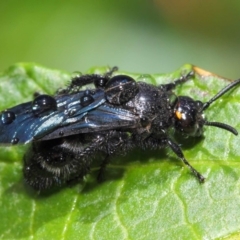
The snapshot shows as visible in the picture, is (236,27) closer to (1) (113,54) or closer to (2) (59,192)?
(1) (113,54)

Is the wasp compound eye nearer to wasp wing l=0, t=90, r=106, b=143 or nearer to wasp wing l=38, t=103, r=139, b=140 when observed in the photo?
wasp wing l=38, t=103, r=139, b=140

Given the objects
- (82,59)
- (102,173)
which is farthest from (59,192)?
(82,59)

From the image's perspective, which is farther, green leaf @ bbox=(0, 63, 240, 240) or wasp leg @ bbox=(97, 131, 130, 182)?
wasp leg @ bbox=(97, 131, 130, 182)

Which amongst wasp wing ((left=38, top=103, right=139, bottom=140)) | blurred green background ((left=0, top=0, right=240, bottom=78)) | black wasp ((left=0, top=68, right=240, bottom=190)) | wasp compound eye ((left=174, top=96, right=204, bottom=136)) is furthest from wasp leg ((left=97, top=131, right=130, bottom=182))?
blurred green background ((left=0, top=0, right=240, bottom=78))

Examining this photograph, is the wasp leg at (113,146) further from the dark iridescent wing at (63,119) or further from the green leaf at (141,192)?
the dark iridescent wing at (63,119)

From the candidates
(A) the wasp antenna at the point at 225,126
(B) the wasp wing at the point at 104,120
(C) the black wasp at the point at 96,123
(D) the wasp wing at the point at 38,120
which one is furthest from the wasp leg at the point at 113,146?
(A) the wasp antenna at the point at 225,126

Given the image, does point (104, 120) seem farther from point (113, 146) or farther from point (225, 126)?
point (225, 126)

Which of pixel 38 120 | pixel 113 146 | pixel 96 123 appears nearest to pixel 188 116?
pixel 113 146
